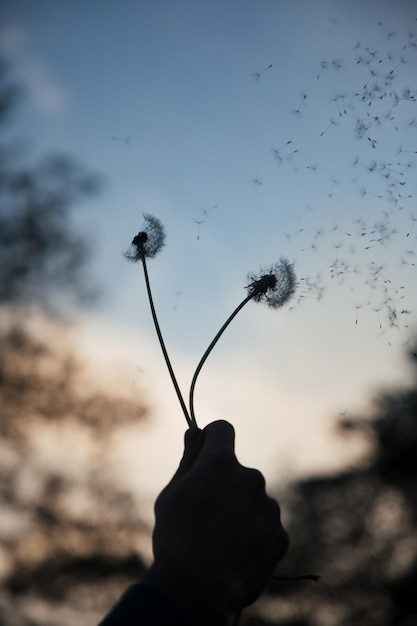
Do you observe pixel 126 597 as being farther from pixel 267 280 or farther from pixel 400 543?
pixel 400 543

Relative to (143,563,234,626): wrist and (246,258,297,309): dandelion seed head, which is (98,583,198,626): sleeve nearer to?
(143,563,234,626): wrist

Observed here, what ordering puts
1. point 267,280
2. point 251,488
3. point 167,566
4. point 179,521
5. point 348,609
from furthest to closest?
point 348,609, point 267,280, point 251,488, point 179,521, point 167,566

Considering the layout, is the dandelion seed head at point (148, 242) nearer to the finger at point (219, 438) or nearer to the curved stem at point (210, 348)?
the curved stem at point (210, 348)

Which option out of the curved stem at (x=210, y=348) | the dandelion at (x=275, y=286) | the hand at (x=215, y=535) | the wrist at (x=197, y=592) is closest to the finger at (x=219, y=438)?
the hand at (x=215, y=535)

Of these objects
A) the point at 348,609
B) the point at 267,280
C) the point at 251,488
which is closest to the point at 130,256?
the point at 267,280

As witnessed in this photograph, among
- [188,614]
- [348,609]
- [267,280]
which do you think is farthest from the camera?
[348,609]

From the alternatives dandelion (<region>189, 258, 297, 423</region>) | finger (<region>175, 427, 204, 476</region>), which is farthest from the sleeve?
dandelion (<region>189, 258, 297, 423</region>)
